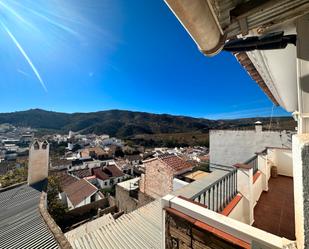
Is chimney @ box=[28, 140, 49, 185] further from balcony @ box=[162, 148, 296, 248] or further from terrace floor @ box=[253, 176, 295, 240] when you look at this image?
terrace floor @ box=[253, 176, 295, 240]

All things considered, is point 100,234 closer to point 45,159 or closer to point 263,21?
point 263,21

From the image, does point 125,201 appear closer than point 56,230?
No

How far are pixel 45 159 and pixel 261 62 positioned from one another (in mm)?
12884

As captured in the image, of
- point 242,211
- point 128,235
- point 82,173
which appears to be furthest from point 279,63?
point 82,173

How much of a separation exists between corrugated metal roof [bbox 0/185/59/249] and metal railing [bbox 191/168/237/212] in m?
4.58

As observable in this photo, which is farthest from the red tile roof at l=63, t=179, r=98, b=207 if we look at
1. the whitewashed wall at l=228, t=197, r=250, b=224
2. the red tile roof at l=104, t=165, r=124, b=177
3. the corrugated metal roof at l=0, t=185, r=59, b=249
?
the whitewashed wall at l=228, t=197, r=250, b=224

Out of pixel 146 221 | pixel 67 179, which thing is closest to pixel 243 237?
pixel 146 221

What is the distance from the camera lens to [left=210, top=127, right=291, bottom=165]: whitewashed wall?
8.19m

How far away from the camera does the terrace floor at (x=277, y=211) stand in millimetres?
3301

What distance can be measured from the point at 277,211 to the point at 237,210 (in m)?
1.29

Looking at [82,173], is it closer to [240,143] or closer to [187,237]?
[240,143]

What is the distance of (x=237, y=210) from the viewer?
11.1 feet

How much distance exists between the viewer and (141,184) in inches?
469

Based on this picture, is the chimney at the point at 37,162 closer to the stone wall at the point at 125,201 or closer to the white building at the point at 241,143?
the stone wall at the point at 125,201
